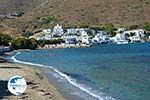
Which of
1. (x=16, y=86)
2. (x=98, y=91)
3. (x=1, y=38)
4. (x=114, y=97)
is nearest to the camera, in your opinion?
(x=16, y=86)

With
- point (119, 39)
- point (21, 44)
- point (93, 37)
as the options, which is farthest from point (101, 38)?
point (21, 44)

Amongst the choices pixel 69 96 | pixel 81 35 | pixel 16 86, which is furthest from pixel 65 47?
pixel 16 86

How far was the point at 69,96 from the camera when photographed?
34.2m

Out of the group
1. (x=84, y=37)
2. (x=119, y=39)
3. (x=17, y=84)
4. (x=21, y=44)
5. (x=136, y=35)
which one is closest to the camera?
(x=17, y=84)

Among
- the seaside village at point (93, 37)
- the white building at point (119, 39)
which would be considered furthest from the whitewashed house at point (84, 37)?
the white building at point (119, 39)

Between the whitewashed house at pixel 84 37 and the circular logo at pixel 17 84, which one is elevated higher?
the circular logo at pixel 17 84

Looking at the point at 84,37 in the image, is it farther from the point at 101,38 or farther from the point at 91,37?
the point at 101,38

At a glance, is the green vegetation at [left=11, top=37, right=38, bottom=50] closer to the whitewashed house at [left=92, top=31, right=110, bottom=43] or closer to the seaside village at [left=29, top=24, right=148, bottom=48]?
the seaside village at [left=29, top=24, right=148, bottom=48]

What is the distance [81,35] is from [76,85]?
155 meters

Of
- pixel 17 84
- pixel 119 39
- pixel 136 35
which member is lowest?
pixel 119 39

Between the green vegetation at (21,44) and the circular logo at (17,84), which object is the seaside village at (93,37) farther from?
the circular logo at (17,84)

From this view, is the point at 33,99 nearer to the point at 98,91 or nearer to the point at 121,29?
the point at 98,91

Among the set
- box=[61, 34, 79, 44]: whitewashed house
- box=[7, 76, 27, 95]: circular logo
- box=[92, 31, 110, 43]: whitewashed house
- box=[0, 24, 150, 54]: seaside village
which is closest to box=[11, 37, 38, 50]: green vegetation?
box=[0, 24, 150, 54]: seaside village

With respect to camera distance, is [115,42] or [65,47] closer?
[65,47]
